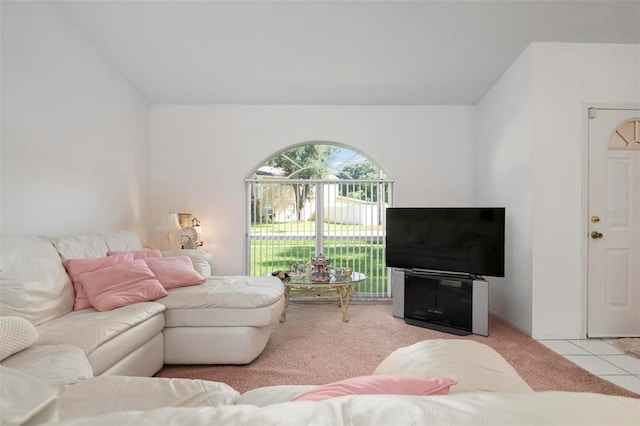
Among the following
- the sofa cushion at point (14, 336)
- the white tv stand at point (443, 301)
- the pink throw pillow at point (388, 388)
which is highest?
the pink throw pillow at point (388, 388)

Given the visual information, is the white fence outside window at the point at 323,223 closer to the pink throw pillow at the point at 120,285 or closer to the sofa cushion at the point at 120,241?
the sofa cushion at the point at 120,241

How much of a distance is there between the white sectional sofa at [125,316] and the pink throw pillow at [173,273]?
0.08 m

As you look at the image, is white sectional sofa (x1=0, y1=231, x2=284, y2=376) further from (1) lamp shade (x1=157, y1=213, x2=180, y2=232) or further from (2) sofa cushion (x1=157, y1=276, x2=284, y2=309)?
(1) lamp shade (x1=157, y1=213, x2=180, y2=232)

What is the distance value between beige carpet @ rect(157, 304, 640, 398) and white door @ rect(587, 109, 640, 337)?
0.82m

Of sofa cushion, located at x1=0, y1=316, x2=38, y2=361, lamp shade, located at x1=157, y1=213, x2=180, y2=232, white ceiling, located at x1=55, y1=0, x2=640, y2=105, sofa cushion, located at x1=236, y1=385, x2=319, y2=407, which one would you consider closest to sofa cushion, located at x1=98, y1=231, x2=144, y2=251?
lamp shade, located at x1=157, y1=213, x2=180, y2=232

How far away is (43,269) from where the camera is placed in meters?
1.96

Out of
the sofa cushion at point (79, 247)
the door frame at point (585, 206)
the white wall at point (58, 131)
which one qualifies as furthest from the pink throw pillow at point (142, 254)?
the door frame at point (585, 206)

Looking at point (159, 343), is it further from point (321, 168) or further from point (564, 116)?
point (564, 116)

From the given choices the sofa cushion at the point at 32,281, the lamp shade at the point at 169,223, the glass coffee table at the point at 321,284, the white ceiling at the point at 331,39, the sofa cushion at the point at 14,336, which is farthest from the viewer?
the lamp shade at the point at 169,223

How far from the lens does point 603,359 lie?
8.21 feet

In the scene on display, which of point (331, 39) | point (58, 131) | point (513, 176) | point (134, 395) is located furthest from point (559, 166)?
point (58, 131)

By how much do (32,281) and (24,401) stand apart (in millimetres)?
1905

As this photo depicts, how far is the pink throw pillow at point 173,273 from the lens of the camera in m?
2.56

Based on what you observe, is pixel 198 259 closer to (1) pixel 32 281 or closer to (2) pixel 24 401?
(1) pixel 32 281
